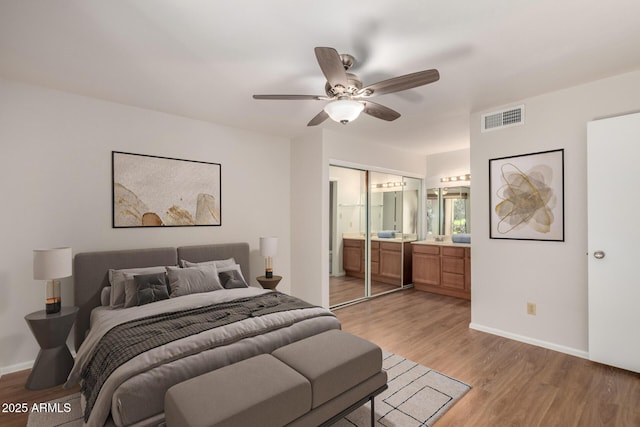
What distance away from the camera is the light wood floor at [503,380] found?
83.5 inches

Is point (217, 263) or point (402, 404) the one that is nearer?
point (402, 404)

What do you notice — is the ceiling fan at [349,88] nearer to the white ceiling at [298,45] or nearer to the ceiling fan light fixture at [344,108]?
the ceiling fan light fixture at [344,108]

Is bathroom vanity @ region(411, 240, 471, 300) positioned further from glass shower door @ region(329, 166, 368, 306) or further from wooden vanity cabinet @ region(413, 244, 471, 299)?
glass shower door @ region(329, 166, 368, 306)

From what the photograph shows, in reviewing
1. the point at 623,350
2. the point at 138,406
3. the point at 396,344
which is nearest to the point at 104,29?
the point at 138,406

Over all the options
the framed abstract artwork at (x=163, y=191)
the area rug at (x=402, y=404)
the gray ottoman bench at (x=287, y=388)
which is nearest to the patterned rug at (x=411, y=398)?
the area rug at (x=402, y=404)

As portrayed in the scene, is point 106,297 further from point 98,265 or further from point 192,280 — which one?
point 192,280

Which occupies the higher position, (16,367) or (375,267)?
(375,267)

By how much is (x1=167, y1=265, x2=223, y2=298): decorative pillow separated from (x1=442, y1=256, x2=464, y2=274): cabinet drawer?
12.3ft

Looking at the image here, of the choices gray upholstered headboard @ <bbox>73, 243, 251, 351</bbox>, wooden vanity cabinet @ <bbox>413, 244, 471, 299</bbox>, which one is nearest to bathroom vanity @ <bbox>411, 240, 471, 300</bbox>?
wooden vanity cabinet @ <bbox>413, 244, 471, 299</bbox>

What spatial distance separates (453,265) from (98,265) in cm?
492

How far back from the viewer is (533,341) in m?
3.28

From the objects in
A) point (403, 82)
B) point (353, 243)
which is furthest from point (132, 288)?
point (353, 243)

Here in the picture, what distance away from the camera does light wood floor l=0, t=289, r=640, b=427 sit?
2.12 metres

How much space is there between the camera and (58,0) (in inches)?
68.4
